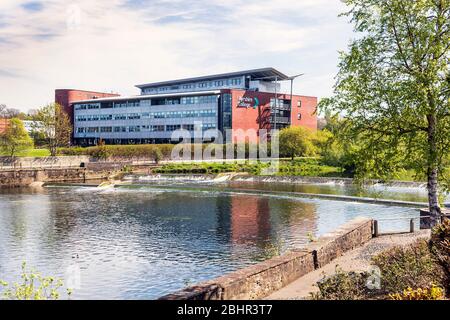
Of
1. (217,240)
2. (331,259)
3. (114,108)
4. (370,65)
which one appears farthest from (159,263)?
(114,108)

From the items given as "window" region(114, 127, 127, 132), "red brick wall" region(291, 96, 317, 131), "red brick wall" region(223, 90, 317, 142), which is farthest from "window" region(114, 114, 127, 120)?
"red brick wall" region(291, 96, 317, 131)

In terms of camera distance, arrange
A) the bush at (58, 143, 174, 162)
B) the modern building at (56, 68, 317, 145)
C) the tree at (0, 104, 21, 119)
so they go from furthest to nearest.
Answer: the tree at (0, 104, 21, 119), the modern building at (56, 68, 317, 145), the bush at (58, 143, 174, 162)

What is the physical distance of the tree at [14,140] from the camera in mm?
81438

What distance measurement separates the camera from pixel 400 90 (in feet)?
54.2

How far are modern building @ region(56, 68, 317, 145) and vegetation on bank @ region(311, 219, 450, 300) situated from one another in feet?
276

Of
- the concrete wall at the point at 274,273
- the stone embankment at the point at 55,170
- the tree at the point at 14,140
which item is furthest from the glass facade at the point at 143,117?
the concrete wall at the point at 274,273

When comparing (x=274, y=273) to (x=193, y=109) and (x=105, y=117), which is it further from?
(x=105, y=117)

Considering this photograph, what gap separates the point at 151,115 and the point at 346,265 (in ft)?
317

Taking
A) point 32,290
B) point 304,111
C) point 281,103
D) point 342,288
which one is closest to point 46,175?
point 281,103

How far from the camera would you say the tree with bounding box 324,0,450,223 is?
16.5m

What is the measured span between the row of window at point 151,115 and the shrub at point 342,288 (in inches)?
3472

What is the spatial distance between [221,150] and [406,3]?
7206 centimetres

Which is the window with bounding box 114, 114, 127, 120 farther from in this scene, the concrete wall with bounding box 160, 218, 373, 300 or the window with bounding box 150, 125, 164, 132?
the concrete wall with bounding box 160, 218, 373, 300

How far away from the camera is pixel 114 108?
117m
